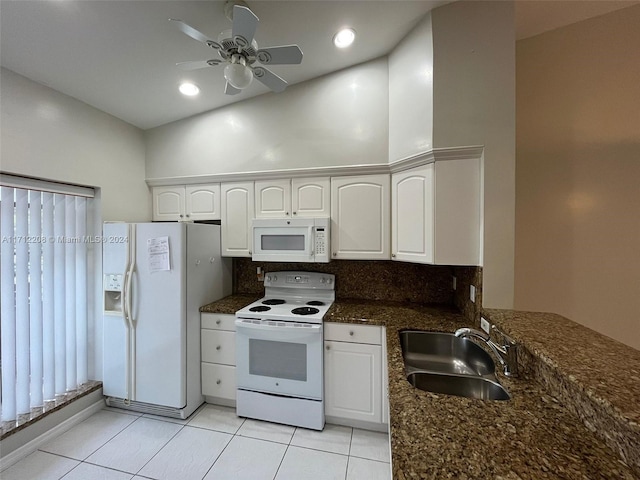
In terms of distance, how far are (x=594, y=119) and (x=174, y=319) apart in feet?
12.7

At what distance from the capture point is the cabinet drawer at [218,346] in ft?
7.48

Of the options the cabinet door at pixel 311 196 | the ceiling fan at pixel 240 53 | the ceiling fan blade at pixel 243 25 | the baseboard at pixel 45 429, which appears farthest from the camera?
the cabinet door at pixel 311 196

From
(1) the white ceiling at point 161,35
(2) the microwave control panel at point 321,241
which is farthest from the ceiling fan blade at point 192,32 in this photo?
(2) the microwave control panel at point 321,241

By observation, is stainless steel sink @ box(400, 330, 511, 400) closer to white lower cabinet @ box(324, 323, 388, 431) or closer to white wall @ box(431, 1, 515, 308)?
white lower cabinet @ box(324, 323, 388, 431)

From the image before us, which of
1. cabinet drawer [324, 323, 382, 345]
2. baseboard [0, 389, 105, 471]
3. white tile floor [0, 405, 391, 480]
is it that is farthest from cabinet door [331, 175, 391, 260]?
baseboard [0, 389, 105, 471]

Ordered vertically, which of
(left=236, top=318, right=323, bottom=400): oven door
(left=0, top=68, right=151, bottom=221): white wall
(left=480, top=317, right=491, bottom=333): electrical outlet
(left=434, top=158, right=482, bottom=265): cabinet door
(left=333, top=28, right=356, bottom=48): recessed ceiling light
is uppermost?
(left=333, top=28, right=356, bottom=48): recessed ceiling light

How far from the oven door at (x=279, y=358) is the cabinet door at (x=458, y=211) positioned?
115 centimetres

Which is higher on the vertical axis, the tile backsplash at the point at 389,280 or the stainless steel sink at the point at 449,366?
the tile backsplash at the point at 389,280

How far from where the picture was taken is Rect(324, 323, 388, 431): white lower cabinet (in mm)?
1981

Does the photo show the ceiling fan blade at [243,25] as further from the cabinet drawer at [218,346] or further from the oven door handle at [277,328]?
the cabinet drawer at [218,346]

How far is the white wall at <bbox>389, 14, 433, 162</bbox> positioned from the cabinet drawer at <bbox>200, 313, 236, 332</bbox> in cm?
201

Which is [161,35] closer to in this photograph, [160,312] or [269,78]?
[269,78]

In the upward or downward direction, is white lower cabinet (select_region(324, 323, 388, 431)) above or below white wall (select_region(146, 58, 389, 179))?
below

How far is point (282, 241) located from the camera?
2.43 metres
